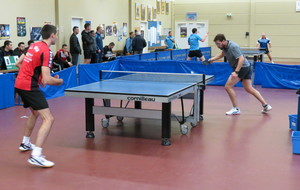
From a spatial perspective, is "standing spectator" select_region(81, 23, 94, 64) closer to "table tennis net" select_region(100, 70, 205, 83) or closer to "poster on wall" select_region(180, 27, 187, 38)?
"table tennis net" select_region(100, 70, 205, 83)

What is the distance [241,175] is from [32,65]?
2995 mm

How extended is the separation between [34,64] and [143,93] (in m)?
1.64

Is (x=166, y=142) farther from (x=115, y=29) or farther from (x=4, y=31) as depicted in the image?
(x=115, y=29)

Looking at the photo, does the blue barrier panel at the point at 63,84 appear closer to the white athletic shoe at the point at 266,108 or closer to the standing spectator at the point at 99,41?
the standing spectator at the point at 99,41

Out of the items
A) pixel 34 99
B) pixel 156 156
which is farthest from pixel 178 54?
pixel 34 99

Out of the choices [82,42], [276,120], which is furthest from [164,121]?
[82,42]

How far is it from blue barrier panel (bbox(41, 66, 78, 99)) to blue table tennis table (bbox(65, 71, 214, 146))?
3.41 metres

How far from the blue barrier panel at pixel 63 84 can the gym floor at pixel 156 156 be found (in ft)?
6.69

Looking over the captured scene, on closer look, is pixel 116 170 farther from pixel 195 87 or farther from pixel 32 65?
pixel 195 87

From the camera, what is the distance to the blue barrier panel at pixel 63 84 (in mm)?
11312

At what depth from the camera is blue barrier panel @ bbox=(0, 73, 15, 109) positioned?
32.3 ft

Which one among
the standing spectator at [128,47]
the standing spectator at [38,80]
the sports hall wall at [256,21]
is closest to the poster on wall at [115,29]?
the standing spectator at [128,47]

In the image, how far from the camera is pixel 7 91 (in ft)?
32.8

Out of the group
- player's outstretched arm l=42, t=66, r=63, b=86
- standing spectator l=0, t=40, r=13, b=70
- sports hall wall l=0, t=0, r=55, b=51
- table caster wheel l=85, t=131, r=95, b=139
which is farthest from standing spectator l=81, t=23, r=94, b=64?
player's outstretched arm l=42, t=66, r=63, b=86
